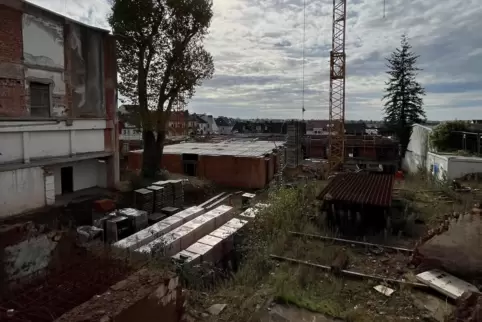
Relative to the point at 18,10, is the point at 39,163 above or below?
below

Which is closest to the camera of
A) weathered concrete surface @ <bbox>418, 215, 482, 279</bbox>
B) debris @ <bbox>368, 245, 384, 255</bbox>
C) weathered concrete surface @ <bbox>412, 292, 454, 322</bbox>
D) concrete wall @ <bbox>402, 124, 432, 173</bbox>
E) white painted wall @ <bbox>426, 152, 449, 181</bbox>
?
weathered concrete surface @ <bbox>412, 292, 454, 322</bbox>

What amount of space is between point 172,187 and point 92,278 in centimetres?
983

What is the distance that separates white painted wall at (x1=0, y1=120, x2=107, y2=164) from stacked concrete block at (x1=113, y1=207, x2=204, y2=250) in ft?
19.7

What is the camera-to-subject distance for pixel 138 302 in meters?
3.09

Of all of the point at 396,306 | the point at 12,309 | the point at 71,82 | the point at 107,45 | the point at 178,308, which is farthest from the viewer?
the point at 107,45

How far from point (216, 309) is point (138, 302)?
254 centimetres

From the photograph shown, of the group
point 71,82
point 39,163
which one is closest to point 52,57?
point 71,82

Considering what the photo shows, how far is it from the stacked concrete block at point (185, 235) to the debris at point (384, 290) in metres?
4.50

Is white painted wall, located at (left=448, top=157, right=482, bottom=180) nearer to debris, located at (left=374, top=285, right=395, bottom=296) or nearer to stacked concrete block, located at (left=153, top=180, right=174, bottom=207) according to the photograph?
debris, located at (left=374, top=285, right=395, bottom=296)

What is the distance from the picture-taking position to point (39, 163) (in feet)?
39.2

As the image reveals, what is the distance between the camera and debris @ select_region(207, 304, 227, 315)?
525 cm

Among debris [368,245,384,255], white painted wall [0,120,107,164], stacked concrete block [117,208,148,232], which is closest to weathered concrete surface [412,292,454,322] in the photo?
debris [368,245,384,255]

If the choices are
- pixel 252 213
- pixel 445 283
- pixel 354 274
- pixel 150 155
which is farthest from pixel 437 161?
pixel 150 155

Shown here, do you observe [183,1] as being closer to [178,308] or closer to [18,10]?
[18,10]
